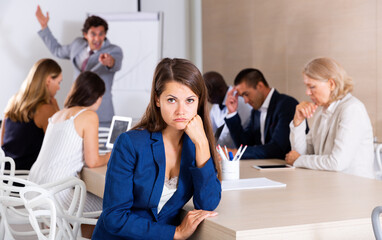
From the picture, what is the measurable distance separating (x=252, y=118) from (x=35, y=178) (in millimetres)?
1691

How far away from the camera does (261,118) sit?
3.84 m

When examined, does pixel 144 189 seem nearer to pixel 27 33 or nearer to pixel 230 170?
pixel 230 170

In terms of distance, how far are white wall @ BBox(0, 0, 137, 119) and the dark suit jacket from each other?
10.1 inches

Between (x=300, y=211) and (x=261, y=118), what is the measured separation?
2129mm

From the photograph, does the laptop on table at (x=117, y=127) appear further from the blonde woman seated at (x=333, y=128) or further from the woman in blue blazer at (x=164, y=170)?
the woman in blue blazer at (x=164, y=170)

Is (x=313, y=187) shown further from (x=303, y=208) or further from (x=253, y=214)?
(x=253, y=214)

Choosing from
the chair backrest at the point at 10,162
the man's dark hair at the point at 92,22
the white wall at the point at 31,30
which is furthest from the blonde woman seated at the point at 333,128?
the white wall at the point at 31,30

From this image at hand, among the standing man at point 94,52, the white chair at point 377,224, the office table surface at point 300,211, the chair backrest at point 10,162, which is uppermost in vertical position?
the standing man at point 94,52

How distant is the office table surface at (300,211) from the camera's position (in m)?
1.54

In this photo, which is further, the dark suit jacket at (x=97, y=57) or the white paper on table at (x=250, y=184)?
the dark suit jacket at (x=97, y=57)

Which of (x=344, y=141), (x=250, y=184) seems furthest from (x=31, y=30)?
(x=250, y=184)

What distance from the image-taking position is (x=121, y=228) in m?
1.68

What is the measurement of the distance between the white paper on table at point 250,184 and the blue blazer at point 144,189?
0.43 meters

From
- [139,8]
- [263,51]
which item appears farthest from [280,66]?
[139,8]
